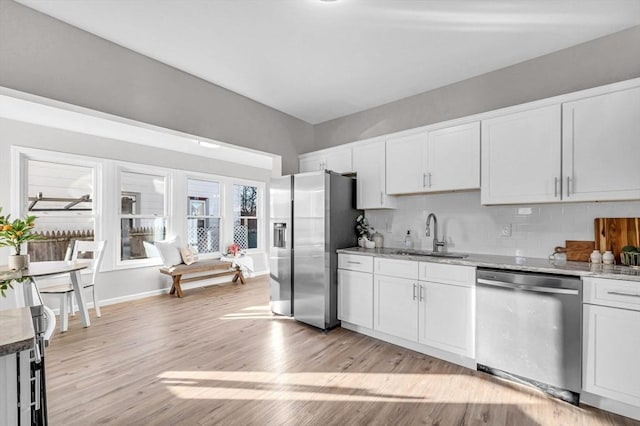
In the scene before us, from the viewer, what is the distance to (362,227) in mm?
3863

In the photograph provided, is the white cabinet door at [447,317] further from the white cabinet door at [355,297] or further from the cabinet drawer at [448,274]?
the white cabinet door at [355,297]

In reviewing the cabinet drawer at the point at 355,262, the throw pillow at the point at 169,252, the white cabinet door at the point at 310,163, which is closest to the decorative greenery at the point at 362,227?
the cabinet drawer at the point at 355,262

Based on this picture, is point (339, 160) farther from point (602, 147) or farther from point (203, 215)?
point (203, 215)

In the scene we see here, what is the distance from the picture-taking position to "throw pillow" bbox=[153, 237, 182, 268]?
5043 mm

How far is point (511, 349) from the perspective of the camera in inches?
92.8

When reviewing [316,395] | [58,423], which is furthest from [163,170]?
[316,395]

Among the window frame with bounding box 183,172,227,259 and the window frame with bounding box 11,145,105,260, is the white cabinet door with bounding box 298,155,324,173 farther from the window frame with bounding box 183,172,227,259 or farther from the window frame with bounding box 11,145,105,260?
the window frame with bounding box 11,145,105,260

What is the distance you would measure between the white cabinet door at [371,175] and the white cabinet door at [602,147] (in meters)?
1.67

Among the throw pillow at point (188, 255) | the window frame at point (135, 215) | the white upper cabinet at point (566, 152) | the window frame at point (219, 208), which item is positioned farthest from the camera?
the window frame at point (219, 208)

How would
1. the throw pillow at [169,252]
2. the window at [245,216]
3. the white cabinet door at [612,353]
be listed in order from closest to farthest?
1. the white cabinet door at [612,353]
2. the throw pillow at [169,252]
3. the window at [245,216]

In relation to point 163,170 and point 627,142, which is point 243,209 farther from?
point 627,142

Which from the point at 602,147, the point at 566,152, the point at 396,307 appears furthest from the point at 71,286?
the point at 602,147

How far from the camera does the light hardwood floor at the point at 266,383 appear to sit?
2000 mm

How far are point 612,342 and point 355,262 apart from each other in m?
2.10
